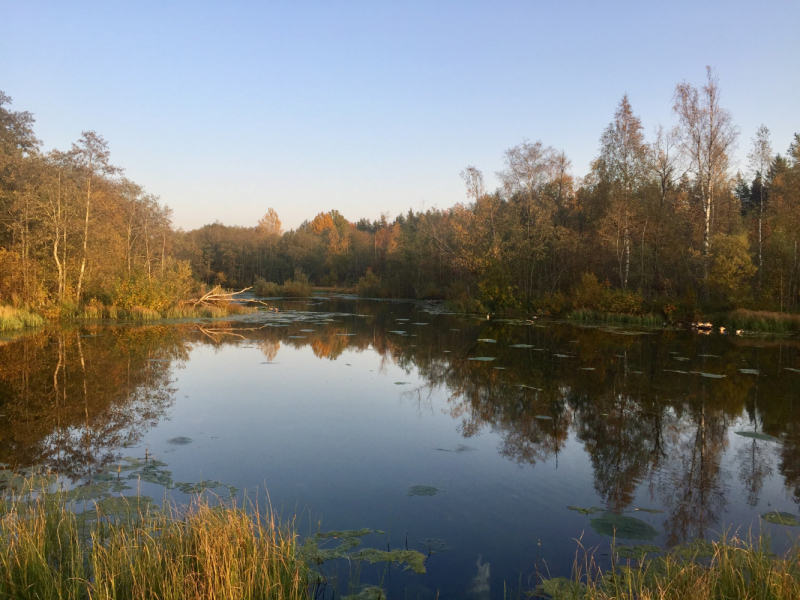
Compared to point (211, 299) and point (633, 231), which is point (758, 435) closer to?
point (633, 231)

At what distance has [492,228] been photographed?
3198 centimetres

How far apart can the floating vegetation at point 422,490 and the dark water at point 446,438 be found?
0.08 meters

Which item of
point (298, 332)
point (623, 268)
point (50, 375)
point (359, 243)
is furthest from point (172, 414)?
point (359, 243)

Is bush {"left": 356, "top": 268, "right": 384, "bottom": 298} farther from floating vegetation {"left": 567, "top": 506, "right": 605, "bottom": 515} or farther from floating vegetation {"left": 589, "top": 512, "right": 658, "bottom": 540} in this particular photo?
floating vegetation {"left": 589, "top": 512, "right": 658, "bottom": 540}

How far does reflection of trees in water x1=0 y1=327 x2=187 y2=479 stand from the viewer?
6.21m

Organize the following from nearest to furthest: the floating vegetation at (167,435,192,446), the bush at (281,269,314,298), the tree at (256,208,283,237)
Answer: the floating vegetation at (167,435,192,446), the bush at (281,269,314,298), the tree at (256,208,283,237)

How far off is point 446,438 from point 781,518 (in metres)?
3.94

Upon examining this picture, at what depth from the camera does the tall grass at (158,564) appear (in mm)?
2975

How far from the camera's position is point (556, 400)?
938cm

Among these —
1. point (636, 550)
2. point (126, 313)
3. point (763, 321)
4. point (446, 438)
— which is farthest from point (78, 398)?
point (763, 321)

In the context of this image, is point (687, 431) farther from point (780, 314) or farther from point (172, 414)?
point (780, 314)

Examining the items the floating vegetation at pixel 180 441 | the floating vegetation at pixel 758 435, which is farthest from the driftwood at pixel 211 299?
the floating vegetation at pixel 758 435

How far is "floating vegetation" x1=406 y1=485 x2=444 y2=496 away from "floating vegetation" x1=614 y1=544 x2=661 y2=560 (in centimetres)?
189

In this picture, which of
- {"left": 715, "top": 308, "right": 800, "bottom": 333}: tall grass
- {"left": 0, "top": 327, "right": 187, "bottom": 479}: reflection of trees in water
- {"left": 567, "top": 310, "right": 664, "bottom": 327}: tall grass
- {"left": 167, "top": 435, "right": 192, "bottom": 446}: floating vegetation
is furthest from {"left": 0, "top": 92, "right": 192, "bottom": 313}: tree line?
{"left": 715, "top": 308, "right": 800, "bottom": 333}: tall grass
